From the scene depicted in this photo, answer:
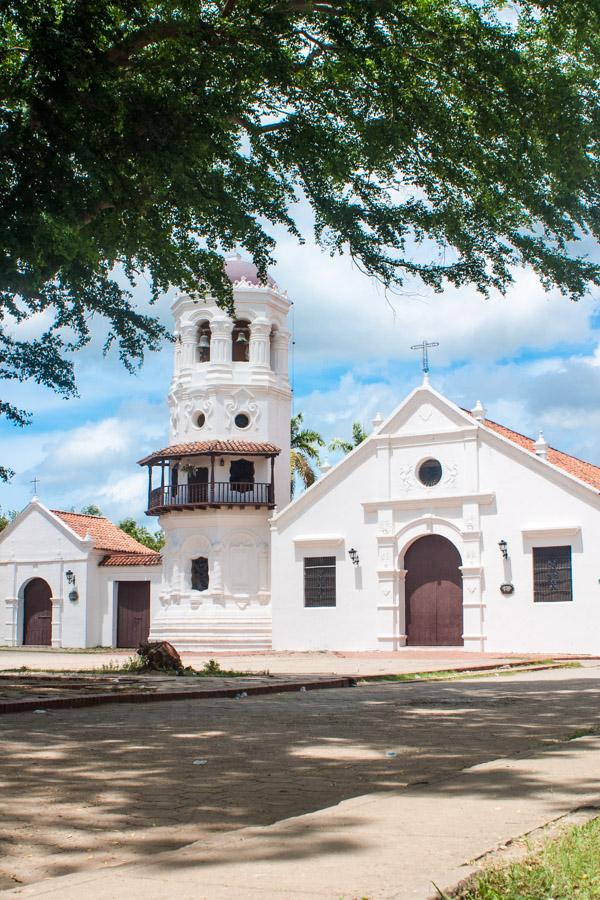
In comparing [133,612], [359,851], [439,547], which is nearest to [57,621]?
[133,612]

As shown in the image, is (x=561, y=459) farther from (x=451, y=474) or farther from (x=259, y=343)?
(x=259, y=343)

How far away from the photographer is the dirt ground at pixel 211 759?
4852mm

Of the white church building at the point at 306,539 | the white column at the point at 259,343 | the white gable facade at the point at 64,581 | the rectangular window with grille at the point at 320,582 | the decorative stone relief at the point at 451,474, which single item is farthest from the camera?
the white gable facade at the point at 64,581

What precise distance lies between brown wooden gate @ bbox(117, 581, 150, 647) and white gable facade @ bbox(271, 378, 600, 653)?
19.8ft

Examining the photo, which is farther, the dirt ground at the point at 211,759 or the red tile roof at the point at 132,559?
the red tile roof at the point at 132,559

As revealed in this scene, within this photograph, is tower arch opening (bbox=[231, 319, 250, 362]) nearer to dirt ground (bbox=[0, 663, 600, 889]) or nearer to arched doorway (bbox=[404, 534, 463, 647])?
arched doorway (bbox=[404, 534, 463, 647])

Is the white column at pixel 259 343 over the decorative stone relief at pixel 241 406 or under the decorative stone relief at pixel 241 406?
over

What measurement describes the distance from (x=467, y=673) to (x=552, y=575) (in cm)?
1021

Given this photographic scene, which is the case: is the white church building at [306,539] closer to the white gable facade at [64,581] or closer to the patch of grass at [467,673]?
the white gable facade at [64,581]

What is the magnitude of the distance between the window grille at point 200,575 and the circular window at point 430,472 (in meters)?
8.32

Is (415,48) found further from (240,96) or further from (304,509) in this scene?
(304,509)

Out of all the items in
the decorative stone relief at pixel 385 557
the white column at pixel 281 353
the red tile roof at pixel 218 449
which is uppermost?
the white column at pixel 281 353

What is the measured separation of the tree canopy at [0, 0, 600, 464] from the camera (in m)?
11.1

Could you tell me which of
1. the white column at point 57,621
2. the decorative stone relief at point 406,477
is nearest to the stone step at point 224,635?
the white column at point 57,621
